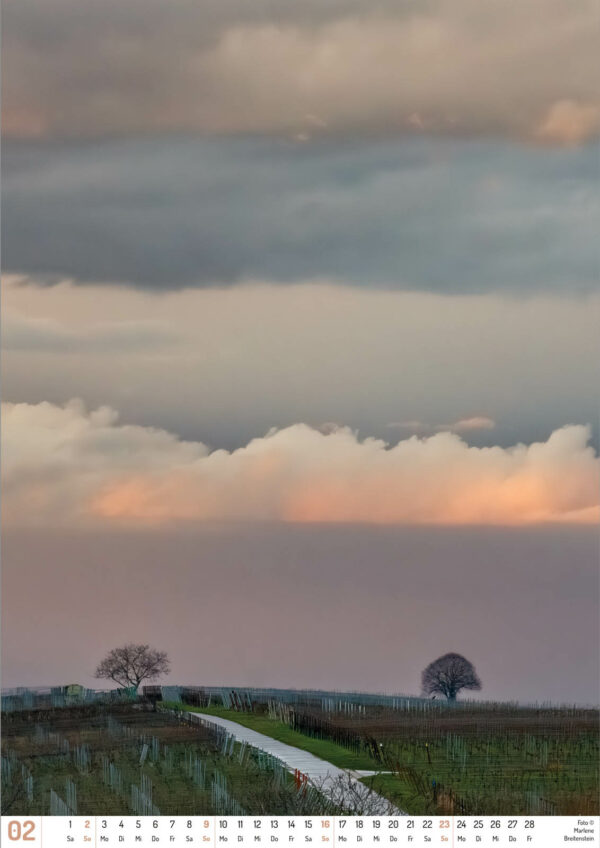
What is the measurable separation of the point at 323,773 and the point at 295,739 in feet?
15.1

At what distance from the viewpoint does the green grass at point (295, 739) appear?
59.9 ft

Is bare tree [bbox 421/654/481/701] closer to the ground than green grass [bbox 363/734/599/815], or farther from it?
farther from it

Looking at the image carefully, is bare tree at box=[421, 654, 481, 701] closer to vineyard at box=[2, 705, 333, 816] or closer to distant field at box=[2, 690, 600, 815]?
distant field at box=[2, 690, 600, 815]

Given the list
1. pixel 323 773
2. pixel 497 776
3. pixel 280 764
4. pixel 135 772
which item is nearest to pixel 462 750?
pixel 497 776

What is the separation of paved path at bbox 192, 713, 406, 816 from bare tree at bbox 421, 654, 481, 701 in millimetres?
8372

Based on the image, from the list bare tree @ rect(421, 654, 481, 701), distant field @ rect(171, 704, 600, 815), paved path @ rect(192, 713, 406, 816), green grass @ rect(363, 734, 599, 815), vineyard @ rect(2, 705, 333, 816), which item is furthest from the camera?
bare tree @ rect(421, 654, 481, 701)

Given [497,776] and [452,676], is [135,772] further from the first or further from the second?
[452,676]

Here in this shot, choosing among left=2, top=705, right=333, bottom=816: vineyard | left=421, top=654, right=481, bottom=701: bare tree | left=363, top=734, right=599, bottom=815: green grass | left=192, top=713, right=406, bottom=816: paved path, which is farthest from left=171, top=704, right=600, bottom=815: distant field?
left=421, top=654, right=481, bottom=701: bare tree

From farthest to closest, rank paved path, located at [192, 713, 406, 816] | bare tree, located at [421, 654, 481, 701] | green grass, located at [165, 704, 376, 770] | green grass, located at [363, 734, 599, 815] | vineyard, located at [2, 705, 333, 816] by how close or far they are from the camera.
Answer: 1. bare tree, located at [421, 654, 481, 701]
2. green grass, located at [165, 704, 376, 770]
3. vineyard, located at [2, 705, 333, 816]
4. green grass, located at [363, 734, 599, 815]
5. paved path, located at [192, 713, 406, 816]

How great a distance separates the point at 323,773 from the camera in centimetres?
1680

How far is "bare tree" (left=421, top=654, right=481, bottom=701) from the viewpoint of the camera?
97.2ft

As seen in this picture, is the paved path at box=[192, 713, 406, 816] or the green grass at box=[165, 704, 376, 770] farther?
the green grass at box=[165, 704, 376, 770]

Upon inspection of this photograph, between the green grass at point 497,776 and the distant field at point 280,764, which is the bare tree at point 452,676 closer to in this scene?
the distant field at point 280,764
